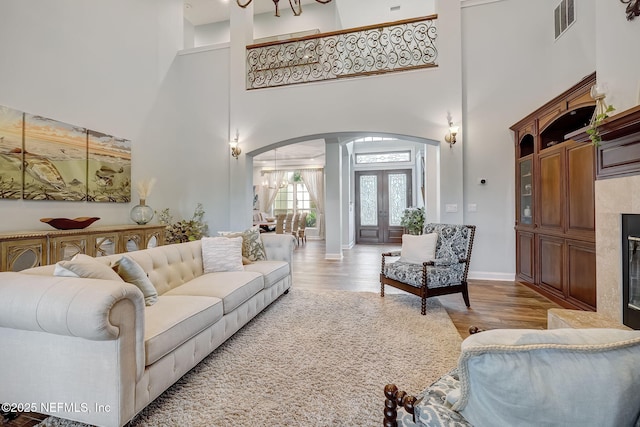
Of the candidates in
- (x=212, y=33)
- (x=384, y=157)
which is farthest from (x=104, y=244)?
(x=384, y=157)

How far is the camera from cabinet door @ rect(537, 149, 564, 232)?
11.6ft

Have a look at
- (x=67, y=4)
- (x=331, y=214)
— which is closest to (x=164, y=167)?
(x=67, y=4)

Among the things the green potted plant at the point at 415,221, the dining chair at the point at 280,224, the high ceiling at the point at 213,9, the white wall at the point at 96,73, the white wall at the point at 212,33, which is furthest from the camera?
the dining chair at the point at 280,224

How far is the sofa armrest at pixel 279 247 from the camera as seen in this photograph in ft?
13.4

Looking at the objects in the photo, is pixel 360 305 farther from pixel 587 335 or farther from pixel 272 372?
pixel 587 335

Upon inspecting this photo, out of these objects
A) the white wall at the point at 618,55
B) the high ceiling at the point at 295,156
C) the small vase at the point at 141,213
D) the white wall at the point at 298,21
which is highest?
the white wall at the point at 298,21

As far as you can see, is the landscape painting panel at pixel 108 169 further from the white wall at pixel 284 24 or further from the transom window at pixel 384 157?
→ the transom window at pixel 384 157

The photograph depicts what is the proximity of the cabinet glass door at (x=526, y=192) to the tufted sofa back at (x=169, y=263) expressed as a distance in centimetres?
451

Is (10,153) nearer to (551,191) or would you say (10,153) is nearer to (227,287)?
(227,287)

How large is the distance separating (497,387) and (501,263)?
4.84 metres

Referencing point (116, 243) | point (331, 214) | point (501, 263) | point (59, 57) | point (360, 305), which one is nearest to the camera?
point (360, 305)

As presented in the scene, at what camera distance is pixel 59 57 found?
3857 mm

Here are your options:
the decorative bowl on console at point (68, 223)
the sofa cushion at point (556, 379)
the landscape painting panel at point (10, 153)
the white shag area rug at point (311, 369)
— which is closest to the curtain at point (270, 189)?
the decorative bowl on console at point (68, 223)

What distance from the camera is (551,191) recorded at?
372cm
